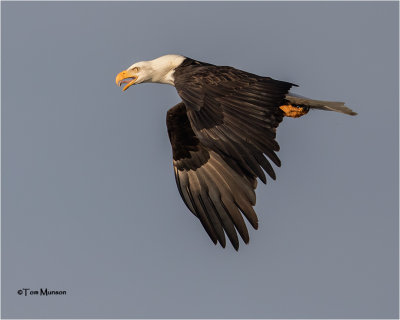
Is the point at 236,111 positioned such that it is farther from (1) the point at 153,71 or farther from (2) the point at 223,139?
(1) the point at 153,71

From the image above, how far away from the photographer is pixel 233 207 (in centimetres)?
1273

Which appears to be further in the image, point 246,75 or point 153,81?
point 153,81

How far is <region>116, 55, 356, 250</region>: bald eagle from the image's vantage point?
10852 mm

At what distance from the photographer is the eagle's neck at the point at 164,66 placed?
13398mm

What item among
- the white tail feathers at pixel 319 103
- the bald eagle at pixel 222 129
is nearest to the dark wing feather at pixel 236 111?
the bald eagle at pixel 222 129

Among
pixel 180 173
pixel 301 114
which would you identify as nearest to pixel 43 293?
pixel 180 173

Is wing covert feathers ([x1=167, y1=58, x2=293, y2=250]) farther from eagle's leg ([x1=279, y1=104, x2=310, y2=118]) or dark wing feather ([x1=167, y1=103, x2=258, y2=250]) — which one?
eagle's leg ([x1=279, y1=104, x2=310, y2=118])

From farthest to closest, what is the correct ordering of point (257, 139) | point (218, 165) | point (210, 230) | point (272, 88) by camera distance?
point (218, 165), point (210, 230), point (272, 88), point (257, 139)

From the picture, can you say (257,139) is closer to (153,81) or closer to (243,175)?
(243,175)

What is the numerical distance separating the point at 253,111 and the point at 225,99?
1.23ft

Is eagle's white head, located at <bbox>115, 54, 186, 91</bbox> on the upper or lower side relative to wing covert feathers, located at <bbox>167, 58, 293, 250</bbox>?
upper

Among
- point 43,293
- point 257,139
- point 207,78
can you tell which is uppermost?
point 207,78

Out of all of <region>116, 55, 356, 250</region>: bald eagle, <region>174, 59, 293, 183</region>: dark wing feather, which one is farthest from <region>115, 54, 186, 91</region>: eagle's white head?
<region>174, 59, 293, 183</region>: dark wing feather

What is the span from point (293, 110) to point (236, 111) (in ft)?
6.23
